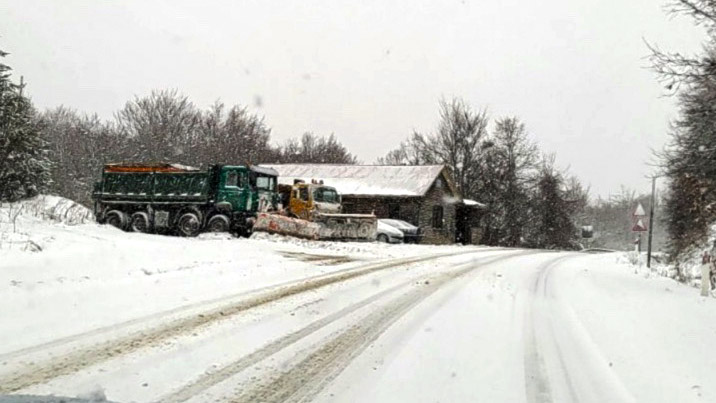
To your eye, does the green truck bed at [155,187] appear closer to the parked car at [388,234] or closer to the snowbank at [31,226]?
the snowbank at [31,226]

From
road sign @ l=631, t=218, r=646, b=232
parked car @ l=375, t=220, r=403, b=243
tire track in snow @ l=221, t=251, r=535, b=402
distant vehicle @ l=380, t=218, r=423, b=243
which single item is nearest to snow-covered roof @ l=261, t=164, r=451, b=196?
distant vehicle @ l=380, t=218, r=423, b=243

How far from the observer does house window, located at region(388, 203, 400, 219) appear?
141 ft

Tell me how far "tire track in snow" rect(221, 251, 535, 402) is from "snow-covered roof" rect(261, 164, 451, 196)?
33072 millimetres

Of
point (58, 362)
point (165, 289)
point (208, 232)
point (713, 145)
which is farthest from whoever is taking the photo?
point (208, 232)

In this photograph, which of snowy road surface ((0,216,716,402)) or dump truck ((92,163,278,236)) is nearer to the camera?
snowy road surface ((0,216,716,402))

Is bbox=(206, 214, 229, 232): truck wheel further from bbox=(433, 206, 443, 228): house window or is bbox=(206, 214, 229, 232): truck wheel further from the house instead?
bbox=(433, 206, 443, 228): house window

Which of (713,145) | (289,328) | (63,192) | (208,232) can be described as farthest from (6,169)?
(713,145)

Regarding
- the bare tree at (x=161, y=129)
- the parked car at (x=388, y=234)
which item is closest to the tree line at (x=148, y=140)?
the bare tree at (x=161, y=129)

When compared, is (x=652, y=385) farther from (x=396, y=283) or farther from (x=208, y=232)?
(x=208, y=232)

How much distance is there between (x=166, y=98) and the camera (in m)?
59.1

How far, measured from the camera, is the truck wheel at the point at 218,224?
25844 millimetres

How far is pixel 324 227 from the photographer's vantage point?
26.9m

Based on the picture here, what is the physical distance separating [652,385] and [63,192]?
47881 millimetres

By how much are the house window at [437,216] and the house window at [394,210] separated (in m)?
3.38
